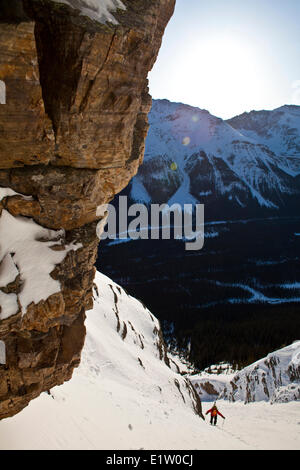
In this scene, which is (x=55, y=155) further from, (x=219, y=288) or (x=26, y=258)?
(x=219, y=288)

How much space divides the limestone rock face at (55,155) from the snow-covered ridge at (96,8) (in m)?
0.11

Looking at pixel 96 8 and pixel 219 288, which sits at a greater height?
pixel 96 8

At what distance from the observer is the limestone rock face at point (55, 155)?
25.7 feet

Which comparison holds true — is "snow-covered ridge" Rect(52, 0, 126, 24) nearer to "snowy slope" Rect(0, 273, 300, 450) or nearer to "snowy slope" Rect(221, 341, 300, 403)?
"snowy slope" Rect(0, 273, 300, 450)

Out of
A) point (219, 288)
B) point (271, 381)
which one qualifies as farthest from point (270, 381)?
point (219, 288)

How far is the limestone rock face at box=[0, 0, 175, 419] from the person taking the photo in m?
7.84

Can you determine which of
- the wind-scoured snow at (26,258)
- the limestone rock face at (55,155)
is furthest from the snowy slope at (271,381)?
the wind-scoured snow at (26,258)

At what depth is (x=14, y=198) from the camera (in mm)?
8992

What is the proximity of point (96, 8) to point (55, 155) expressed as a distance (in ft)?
14.9

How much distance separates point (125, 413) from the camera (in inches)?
651

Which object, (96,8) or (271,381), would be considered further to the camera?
(271,381)

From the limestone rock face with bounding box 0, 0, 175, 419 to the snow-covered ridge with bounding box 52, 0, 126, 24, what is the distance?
0.11 m
